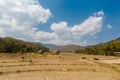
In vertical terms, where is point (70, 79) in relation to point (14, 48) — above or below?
below

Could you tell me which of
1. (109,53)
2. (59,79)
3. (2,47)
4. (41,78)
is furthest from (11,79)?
(2,47)

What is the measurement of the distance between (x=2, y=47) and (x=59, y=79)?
250ft

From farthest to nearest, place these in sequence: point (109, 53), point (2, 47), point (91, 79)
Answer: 1. point (2, 47)
2. point (109, 53)
3. point (91, 79)

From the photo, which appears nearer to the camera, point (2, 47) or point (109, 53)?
point (109, 53)

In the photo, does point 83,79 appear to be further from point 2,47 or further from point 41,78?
point 2,47

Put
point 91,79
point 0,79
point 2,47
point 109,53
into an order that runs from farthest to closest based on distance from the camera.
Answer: point 2,47
point 109,53
point 91,79
point 0,79

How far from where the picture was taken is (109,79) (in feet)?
80.1

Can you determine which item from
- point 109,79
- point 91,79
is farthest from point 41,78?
point 109,79

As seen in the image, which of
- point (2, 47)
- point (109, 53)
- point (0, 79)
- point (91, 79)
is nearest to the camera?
point (0, 79)

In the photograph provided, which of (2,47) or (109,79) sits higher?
(2,47)

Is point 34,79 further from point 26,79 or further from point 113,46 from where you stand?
point 113,46

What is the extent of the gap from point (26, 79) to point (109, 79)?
29.5ft

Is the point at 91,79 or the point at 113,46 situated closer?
the point at 91,79

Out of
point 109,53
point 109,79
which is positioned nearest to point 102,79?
point 109,79
